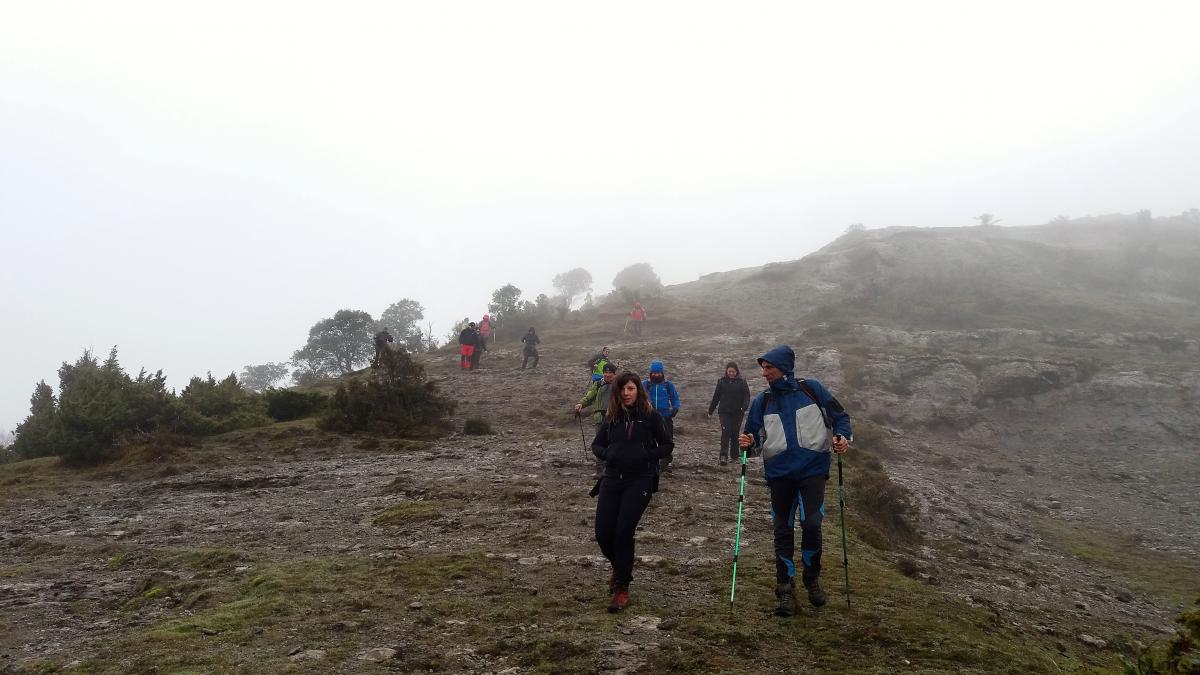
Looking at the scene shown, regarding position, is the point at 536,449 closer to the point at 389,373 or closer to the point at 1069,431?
the point at 389,373

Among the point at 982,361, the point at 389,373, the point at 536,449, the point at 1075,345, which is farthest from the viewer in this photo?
the point at 1075,345

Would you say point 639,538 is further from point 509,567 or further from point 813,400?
point 813,400

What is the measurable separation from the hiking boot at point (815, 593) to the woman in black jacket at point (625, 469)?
165cm

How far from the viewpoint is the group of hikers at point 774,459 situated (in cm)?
579

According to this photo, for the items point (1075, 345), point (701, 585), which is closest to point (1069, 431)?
point (1075, 345)

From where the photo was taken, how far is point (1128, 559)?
10.7 metres

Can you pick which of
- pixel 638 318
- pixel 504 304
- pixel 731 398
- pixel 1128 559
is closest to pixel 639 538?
pixel 731 398

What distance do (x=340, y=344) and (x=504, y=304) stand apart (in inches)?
525

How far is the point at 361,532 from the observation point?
9328mm

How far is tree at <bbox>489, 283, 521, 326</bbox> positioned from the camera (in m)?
39.1

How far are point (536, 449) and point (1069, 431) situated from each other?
16.2 meters

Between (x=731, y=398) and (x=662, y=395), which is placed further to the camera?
(x=731, y=398)

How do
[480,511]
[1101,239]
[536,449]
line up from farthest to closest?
[1101,239] < [536,449] < [480,511]

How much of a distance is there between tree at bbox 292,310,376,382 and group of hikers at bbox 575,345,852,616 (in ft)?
142
